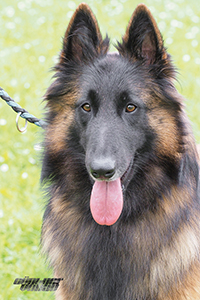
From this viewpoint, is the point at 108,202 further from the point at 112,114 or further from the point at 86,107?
the point at 86,107

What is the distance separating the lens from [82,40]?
3.11 meters

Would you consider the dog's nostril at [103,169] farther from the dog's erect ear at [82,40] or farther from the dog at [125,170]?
the dog's erect ear at [82,40]

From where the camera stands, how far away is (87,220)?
3197 millimetres

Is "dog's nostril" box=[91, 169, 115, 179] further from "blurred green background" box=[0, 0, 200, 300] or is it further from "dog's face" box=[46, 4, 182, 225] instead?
"blurred green background" box=[0, 0, 200, 300]

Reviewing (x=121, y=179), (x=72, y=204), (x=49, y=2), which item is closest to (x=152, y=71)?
(x=121, y=179)

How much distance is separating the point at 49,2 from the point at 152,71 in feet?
32.3

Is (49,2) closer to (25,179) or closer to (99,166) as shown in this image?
(25,179)

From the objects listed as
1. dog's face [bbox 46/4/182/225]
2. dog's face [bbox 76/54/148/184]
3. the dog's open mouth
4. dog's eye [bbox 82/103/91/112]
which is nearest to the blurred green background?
dog's face [bbox 46/4/182/225]

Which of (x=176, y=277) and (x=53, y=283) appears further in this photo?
(x=53, y=283)

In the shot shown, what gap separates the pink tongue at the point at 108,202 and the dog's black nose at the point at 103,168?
0.61 ft

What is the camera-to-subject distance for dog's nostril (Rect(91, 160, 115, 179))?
2.60 metres

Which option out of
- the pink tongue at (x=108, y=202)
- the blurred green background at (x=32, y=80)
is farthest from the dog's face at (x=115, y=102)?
the blurred green background at (x=32, y=80)

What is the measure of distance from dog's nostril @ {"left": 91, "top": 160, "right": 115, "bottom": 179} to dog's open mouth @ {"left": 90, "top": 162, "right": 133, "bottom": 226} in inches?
7.6

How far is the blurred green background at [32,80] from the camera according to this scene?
14.0 feet
